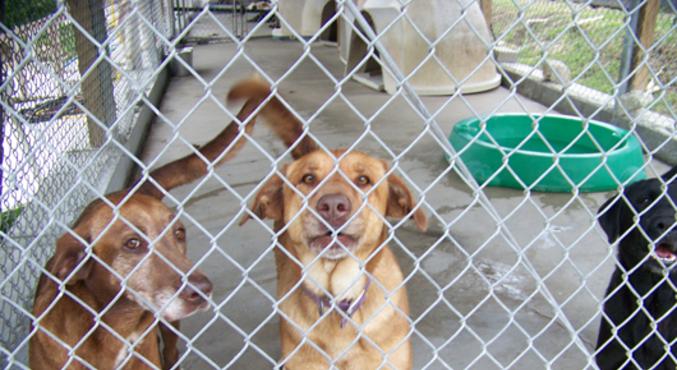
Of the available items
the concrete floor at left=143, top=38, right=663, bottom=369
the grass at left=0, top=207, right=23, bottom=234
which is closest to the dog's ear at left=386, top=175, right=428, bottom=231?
the concrete floor at left=143, top=38, right=663, bottom=369

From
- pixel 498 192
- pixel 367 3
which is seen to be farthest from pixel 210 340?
pixel 367 3

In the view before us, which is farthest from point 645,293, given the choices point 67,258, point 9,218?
point 9,218

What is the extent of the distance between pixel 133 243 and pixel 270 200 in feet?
2.24

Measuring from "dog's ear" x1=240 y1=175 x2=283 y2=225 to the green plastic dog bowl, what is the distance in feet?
5.82

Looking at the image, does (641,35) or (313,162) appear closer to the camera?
(313,162)

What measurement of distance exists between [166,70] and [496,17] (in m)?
5.43

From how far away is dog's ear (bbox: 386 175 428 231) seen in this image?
237 cm

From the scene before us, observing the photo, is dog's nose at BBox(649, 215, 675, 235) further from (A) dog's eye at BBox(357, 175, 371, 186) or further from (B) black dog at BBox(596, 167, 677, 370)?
(A) dog's eye at BBox(357, 175, 371, 186)

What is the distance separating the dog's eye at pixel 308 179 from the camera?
237 cm

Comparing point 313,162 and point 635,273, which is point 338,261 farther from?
point 635,273

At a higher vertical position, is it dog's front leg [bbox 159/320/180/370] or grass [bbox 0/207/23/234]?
grass [bbox 0/207/23/234]

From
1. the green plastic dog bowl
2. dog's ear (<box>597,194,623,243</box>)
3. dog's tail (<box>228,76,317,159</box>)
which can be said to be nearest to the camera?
dog's ear (<box>597,194,623,243</box>)

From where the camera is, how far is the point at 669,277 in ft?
7.52

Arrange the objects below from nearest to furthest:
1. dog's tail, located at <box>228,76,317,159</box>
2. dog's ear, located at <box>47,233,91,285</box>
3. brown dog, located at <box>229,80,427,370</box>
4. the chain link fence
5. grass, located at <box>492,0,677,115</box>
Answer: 1. the chain link fence
2. dog's ear, located at <box>47,233,91,285</box>
3. brown dog, located at <box>229,80,427,370</box>
4. dog's tail, located at <box>228,76,317,159</box>
5. grass, located at <box>492,0,677,115</box>
